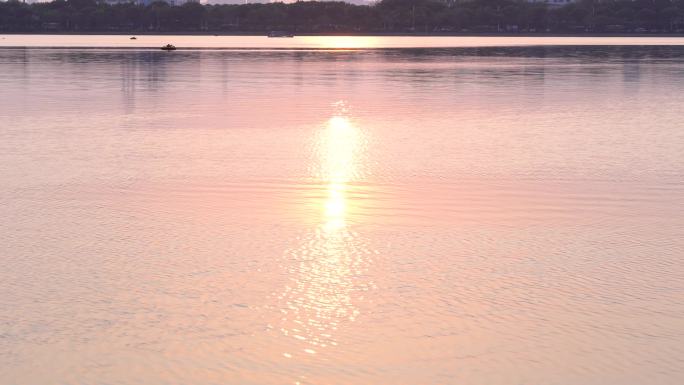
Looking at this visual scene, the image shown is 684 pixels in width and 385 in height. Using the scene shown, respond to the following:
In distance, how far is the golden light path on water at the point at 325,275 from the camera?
10.1m

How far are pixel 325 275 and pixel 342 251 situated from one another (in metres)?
1.25

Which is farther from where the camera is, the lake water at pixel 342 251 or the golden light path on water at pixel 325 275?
the golden light path on water at pixel 325 275

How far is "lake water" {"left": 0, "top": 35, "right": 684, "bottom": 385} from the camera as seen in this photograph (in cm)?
945

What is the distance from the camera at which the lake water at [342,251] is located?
9445 mm

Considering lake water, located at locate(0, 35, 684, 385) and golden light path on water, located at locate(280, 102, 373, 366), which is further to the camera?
golden light path on water, located at locate(280, 102, 373, 366)

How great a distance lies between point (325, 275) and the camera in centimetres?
1228

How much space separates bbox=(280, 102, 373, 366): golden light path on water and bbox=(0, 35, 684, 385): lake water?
0.04 m

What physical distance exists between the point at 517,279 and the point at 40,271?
5.76 meters

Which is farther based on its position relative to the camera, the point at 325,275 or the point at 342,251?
the point at 342,251

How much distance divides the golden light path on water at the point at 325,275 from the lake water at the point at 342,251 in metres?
0.04

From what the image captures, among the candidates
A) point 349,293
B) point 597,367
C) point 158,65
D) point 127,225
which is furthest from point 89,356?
point 158,65

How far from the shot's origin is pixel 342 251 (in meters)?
13.5

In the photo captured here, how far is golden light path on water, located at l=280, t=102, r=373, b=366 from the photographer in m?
10.1

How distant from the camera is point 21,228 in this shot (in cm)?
1495
